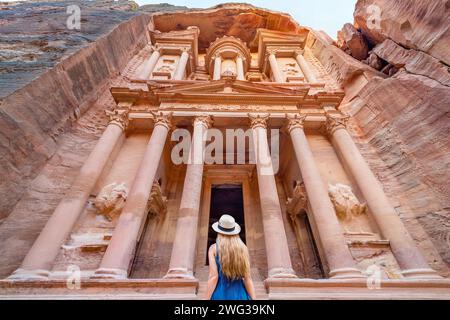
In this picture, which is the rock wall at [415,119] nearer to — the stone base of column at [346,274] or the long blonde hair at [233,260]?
the stone base of column at [346,274]

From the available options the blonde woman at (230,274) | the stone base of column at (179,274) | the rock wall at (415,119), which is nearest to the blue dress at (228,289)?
the blonde woman at (230,274)

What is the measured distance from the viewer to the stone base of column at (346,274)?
A: 16.8 ft

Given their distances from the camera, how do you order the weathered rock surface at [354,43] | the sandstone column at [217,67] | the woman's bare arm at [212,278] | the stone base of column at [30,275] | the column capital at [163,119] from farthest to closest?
the sandstone column at [217,67] → the weathered rock surface at [354,43] → the column capital at [163,119] → the stone base of column at [30,275] → the woman's bare arm at [212,278]

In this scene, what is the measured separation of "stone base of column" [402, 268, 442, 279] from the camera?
5066mm

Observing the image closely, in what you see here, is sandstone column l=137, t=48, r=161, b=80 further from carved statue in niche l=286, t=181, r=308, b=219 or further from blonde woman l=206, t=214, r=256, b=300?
blonde woman l=206, t=214, r=256, b=300

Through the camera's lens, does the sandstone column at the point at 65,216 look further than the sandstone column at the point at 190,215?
No

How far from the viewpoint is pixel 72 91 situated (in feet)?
29.9

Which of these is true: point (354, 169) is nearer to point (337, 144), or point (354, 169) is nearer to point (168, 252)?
point (337, 144)

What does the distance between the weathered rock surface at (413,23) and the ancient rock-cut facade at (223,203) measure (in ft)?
5.71

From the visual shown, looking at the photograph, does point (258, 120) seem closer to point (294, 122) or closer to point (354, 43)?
point (294, 122)

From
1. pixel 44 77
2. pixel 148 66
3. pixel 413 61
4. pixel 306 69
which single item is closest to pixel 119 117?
pixel 44 77

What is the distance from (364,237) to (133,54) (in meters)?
16.4

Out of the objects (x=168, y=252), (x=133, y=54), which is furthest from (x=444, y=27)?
(x=133, y=54)

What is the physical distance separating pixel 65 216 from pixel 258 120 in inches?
262
